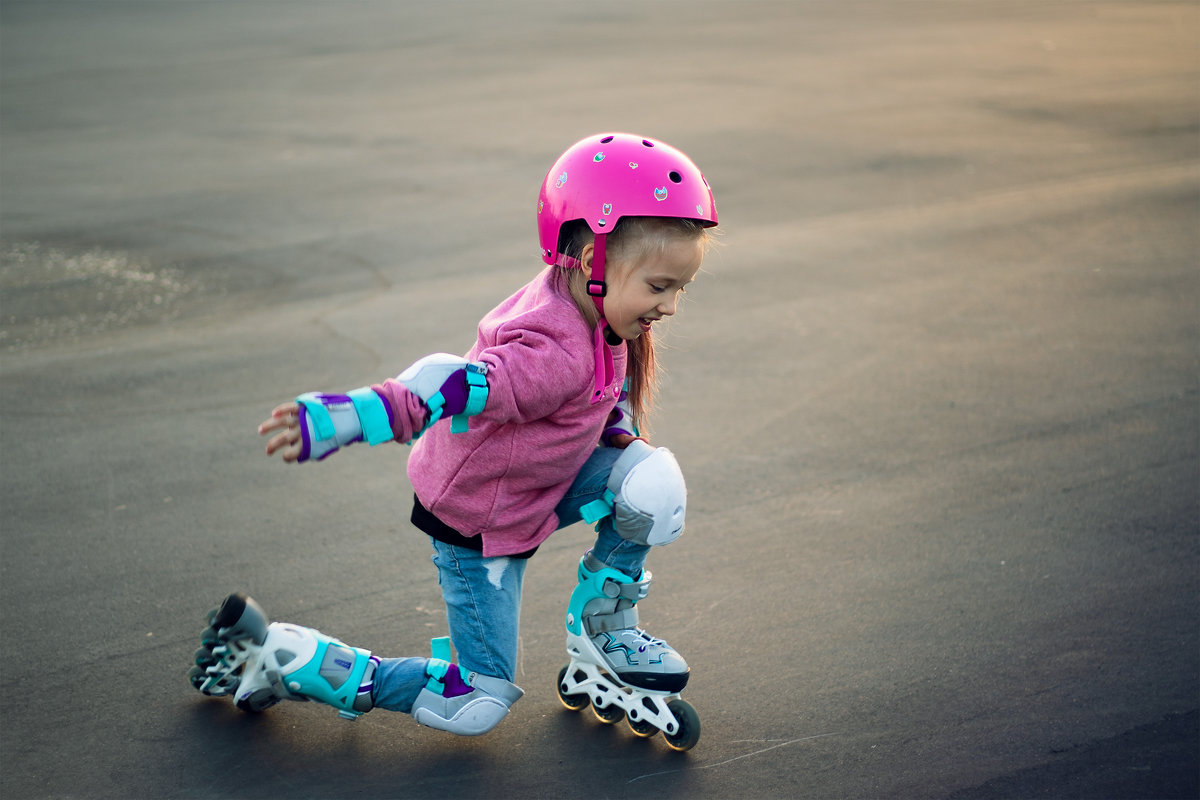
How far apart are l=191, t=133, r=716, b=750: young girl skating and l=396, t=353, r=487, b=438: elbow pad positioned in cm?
4

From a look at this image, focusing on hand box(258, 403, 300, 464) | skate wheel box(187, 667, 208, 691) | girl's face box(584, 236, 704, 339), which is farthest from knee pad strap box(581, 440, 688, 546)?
skate wheel box(187, 667, 208, 691)

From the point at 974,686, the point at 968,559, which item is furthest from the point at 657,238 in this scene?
the point at 968,559

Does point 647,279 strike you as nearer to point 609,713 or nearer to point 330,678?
point 609,713

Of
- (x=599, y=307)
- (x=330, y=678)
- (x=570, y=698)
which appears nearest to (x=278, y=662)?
(x=330, y=678)

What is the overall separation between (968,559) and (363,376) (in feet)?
9.49

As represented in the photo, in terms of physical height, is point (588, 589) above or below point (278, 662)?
above

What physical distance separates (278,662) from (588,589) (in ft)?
2.74

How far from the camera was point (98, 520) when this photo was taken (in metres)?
4.36

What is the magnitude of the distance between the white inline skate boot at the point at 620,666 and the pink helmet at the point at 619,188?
91 cm

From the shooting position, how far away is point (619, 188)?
2895 mm

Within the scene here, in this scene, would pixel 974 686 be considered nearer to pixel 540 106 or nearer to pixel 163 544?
pixel 163 544

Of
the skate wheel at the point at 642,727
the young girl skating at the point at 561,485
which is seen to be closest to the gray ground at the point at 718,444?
the skate wheel at the point at 642,727

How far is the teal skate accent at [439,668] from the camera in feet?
10.3

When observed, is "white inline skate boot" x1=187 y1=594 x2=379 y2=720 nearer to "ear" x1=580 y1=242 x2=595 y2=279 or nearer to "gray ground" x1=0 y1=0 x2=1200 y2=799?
"gray ground" x1=0 y1=0 x2=1200 y2=799
